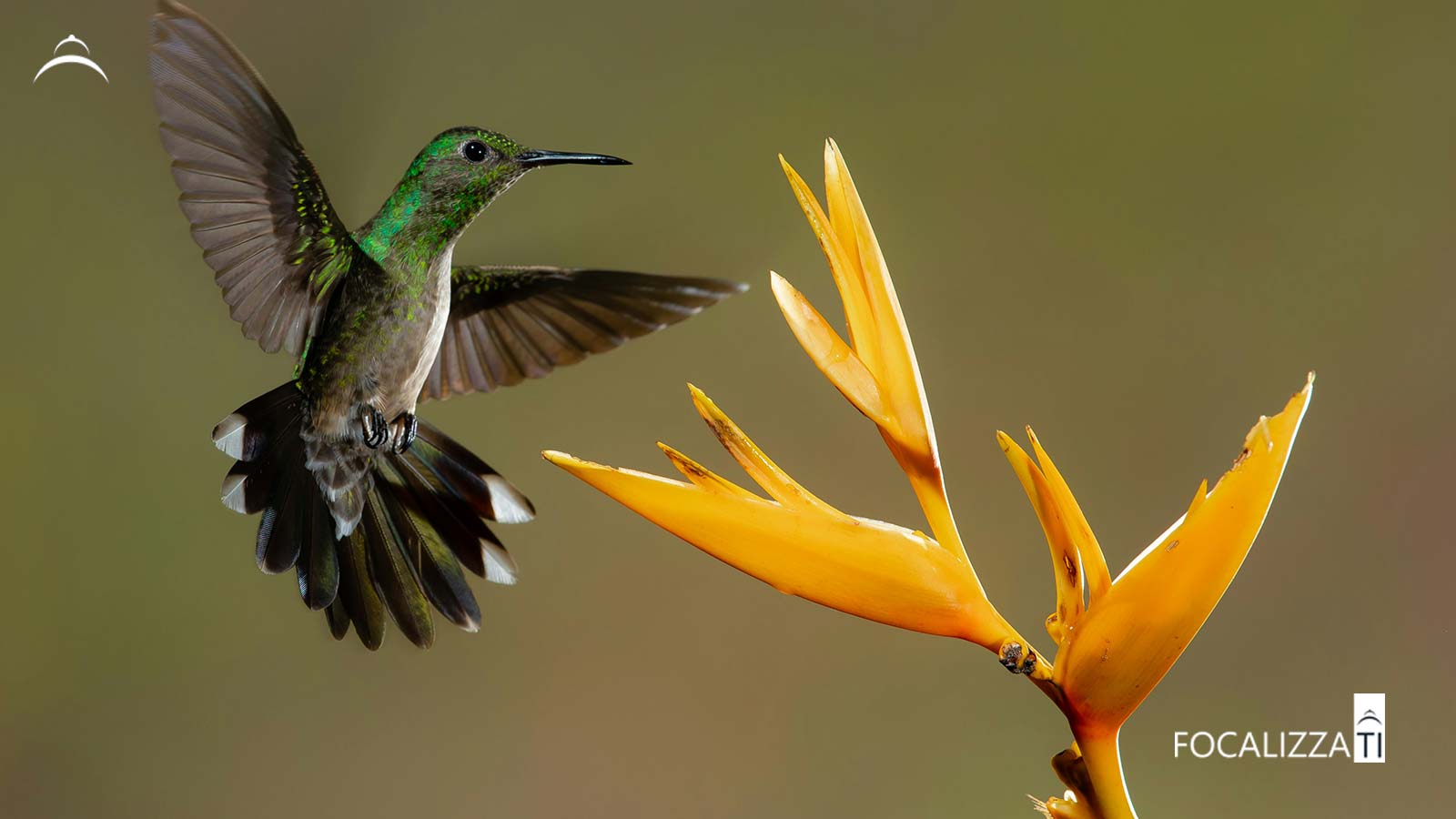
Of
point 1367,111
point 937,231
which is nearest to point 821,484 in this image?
point 937,231

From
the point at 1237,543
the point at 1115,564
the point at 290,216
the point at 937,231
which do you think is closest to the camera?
the point at 1237,543

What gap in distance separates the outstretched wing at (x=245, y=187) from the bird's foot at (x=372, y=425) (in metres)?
0.05

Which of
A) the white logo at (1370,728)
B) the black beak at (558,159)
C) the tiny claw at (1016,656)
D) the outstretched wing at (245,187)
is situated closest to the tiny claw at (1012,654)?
the tiny claw at (1016,656)

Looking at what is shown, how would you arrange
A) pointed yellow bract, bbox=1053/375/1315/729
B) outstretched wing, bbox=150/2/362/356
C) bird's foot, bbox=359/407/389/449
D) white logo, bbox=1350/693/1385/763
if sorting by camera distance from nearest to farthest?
pointed yellow bract, bbox=1053/375/1315/729, outstretched wing, bbox=150/2/362/356, bird's foot, bbox=359/407/389/449, white logo, bbox=1350/693/1385/763

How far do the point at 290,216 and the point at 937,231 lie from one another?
2.74 feet

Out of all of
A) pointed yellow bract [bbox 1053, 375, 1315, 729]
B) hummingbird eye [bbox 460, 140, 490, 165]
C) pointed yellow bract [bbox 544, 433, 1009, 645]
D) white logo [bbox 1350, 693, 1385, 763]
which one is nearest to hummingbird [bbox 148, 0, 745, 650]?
hummingbird eye [bbox 460, 140, 490, 165]

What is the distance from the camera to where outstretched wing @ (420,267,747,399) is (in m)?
0.68

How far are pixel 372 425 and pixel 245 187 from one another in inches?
5.3

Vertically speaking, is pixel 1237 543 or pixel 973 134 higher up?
pixel 973 134

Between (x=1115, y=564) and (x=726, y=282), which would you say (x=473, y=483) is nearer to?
(x=726, y=282)

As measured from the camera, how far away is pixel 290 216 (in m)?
0.57

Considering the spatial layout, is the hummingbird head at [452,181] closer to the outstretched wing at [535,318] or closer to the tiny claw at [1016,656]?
the outstretched wing at [535,318]

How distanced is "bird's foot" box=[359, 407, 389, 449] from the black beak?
0.50ft

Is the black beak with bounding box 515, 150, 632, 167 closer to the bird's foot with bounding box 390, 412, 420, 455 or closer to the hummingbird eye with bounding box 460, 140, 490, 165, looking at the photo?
the hummingbird eye with bounding box 460, 140, 490, 165
